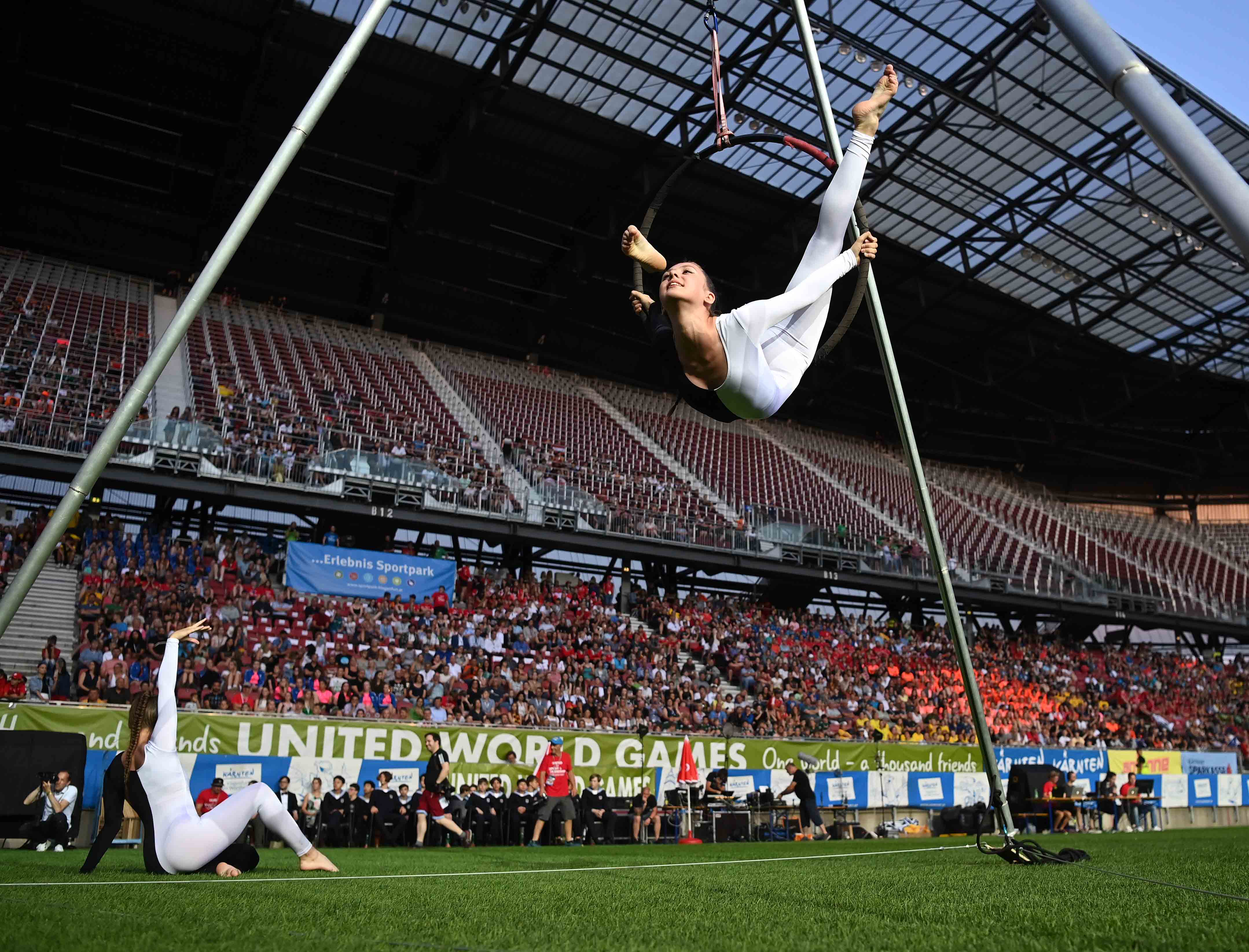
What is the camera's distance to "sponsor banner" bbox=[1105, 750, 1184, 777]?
21.8 metres

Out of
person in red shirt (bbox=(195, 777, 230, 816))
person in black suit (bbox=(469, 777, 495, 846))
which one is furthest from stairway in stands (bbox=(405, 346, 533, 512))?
person in red shirt (bbox=(195, 777, 230, 816))

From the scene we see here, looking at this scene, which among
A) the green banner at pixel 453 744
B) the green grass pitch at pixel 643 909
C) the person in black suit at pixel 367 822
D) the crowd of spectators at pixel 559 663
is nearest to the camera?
the green grass pitch at pixel 643 909

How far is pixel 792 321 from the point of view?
205 inches

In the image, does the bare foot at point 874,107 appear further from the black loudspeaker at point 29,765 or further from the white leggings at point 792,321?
the black loudspeaker at point 29,765

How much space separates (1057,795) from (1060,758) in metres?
4.07

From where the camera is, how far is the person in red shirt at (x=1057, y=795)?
55.2 ft

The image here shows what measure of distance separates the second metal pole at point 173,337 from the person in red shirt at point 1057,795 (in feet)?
53.5

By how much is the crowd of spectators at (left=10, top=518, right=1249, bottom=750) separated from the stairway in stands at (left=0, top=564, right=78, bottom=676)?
0.70 ft

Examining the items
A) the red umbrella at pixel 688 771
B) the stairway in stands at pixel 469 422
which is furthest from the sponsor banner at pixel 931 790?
the stairway in stands at pixel 469 422

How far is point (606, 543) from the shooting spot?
2394 cm

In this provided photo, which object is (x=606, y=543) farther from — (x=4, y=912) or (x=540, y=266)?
(x=4, y=912)

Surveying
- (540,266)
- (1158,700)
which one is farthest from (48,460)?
(1158,700)

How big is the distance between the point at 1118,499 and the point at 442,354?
110 ft

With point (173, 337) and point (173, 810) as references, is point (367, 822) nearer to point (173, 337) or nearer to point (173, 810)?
point (173, 810)
